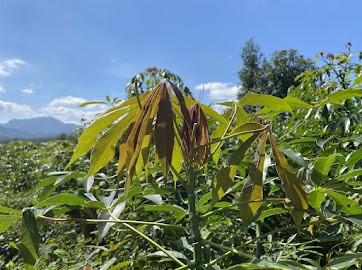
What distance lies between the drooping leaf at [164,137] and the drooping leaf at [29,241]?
0.82ft

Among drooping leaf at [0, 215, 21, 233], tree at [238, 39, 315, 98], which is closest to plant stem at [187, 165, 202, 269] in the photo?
drooping leaf at [0, 215, 21, 233]

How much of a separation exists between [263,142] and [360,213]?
0.22m

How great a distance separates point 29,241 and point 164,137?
Result: 282mm

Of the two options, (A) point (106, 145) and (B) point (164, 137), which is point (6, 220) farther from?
(B) point (164, 137)

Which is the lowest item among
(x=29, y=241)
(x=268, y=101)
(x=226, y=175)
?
(x=29, y=241)

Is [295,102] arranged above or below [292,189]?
above

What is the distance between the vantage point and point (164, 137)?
514 millimetres

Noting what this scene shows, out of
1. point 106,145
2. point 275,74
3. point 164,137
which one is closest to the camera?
point 164,137

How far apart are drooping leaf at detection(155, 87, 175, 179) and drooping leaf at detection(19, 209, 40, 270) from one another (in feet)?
0.82

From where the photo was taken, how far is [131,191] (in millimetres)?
679

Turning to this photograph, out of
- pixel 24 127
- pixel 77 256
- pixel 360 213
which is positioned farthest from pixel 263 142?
pixel 24 127

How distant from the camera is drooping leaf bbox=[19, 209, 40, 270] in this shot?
0.61 metres

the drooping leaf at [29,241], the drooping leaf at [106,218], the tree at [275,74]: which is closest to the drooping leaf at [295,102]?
the drooping leaf at [106,218]

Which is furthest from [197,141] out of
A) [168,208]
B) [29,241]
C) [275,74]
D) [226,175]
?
[275,74]
